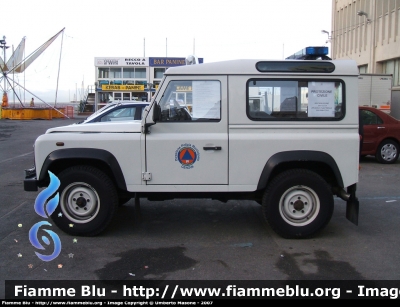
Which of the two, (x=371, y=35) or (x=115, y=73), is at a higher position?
(x=371, y=35)

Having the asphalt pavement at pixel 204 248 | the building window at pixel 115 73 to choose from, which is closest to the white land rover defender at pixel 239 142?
the asphalt pavement at pixel 204 248

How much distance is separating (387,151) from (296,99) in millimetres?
7889

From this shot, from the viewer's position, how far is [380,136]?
40.8ft

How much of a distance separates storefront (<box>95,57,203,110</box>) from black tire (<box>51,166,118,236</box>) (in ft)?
103

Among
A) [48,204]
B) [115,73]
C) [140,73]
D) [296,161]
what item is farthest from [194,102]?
[115,73]

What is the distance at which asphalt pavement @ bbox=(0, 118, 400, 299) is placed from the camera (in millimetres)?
4801

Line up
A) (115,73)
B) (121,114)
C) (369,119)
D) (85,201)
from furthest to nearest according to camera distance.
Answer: (115,73), (369,119), (121,114), (85,201)

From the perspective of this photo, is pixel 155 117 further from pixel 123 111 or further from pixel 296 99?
pixel 123 111

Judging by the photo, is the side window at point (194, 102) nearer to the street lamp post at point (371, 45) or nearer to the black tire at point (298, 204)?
the black tire at point (298, 204)

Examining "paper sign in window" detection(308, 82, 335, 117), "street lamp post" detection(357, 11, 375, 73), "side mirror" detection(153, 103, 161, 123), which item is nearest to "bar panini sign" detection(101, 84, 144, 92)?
"street lamp post" detection(357, 11, 375, 73)

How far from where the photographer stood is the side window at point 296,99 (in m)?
5.76

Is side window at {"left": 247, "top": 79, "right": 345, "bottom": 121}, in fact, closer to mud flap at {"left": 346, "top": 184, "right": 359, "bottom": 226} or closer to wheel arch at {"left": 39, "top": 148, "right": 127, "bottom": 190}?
mud flap at {"left": 346, "top": 184, "right": 359, "bottom": 226}

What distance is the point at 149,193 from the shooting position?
233 inches

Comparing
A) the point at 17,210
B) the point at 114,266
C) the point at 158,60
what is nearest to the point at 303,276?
the point at 114,266
